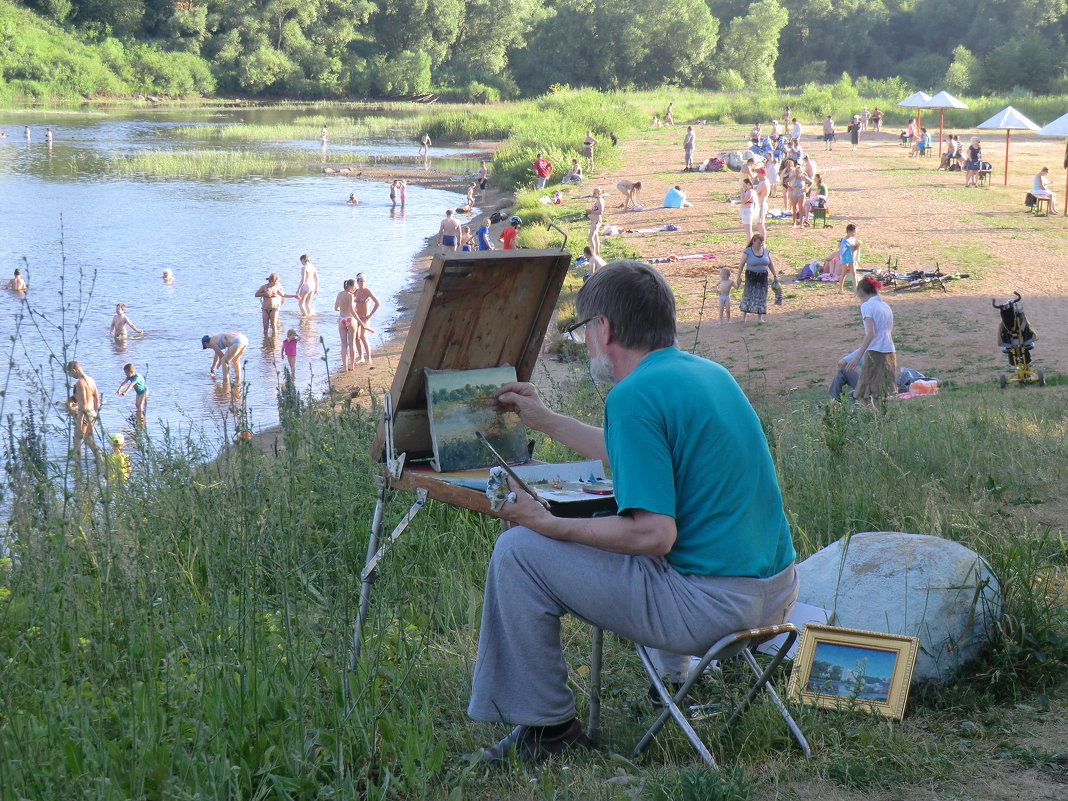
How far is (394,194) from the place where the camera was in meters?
37.5

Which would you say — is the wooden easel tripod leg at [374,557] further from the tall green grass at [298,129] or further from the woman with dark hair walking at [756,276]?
the tall green grass at [298,129]

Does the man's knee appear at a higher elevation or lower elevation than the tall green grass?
lower

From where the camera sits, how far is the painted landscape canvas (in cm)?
353

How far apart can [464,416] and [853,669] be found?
1565mm

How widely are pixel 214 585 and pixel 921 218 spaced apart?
25.9m

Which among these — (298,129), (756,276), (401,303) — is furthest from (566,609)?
(298,129)

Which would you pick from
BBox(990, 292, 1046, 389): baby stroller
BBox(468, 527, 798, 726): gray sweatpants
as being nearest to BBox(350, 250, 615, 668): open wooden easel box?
BBox(468, 527, 798, 726): gray sweatpants

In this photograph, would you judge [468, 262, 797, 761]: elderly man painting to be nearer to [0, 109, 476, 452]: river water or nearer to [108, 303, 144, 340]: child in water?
[0, 109, 476, 452]: river water

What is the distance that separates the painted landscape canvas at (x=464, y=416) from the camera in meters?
3.53

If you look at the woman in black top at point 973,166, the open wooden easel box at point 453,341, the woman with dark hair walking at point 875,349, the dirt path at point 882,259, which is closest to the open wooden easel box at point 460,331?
the open wooden easel box at point 453,341

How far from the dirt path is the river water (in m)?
6.43

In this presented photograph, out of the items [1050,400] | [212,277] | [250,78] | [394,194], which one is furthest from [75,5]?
[1050,400]

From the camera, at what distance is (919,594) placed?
370cm

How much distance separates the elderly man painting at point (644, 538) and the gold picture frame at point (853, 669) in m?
0.53
